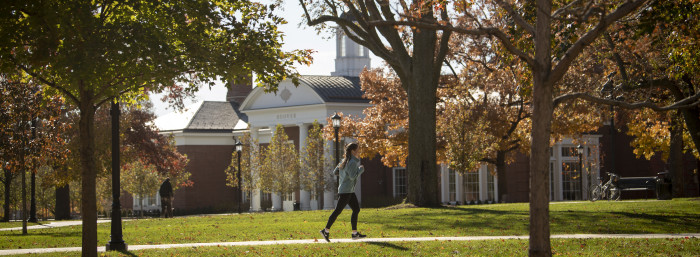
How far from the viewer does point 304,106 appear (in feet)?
148

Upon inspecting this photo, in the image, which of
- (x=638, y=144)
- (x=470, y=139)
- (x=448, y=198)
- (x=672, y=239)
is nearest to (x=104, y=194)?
(x=448, y=198)

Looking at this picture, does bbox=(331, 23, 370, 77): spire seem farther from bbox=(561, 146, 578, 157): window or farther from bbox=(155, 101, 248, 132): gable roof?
bbox=(561, 146, 578, 157): window

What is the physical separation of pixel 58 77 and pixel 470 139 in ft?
70.5

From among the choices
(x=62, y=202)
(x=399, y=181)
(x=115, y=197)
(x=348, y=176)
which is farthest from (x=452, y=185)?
(x=115, y=197)

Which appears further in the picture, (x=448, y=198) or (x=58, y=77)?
(x=448, y=198)

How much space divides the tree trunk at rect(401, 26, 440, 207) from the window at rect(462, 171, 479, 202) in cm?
1725

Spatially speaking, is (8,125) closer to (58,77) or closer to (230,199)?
(58,77)

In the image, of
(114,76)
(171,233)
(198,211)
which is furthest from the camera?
(198,211)

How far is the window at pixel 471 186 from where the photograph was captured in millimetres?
41594

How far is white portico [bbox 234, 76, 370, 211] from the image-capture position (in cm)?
4419

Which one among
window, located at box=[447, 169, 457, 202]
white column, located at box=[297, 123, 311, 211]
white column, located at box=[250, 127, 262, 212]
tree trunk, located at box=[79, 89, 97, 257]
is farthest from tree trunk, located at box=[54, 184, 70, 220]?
tree trunk, located at box=[79, 89, 97, 257]

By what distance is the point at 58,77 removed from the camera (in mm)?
12812

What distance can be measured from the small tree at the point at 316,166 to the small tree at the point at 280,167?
562 millimetres

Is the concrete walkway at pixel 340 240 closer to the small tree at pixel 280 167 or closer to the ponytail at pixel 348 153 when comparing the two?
the ponytail at pixel 348 153
